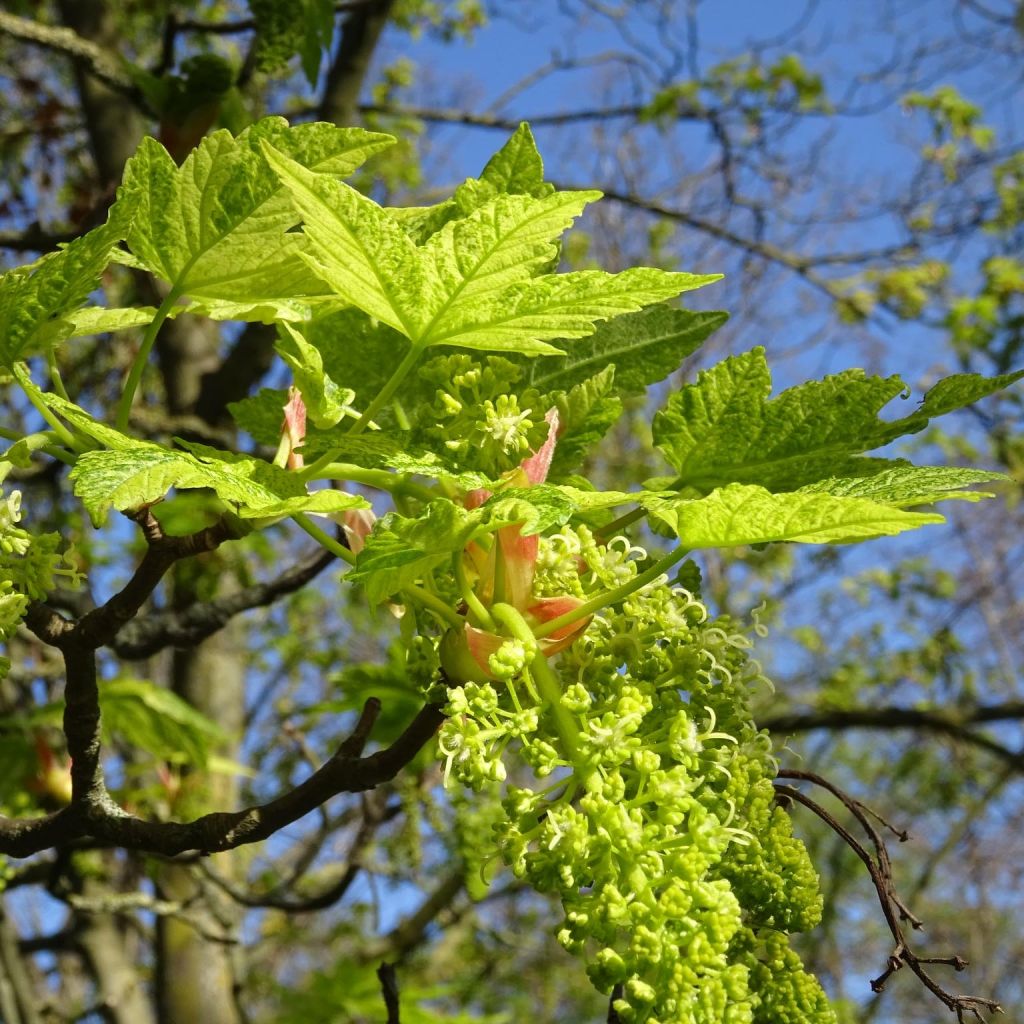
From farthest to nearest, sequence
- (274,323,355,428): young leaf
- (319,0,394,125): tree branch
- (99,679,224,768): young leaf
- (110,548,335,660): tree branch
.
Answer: (319,0,394,125): tree branch < (99,679,224,768): young leaf < (110,548,335,660): tree branch < (274,323,355,428): young leaf

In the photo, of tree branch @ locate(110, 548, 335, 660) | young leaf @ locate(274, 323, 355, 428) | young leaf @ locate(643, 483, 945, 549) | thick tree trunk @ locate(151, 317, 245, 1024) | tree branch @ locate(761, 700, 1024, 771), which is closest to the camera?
young leaf @ locate(643, 483, 945, 549)

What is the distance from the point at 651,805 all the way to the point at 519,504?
0.58 feet

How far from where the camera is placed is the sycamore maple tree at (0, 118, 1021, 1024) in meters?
0.53

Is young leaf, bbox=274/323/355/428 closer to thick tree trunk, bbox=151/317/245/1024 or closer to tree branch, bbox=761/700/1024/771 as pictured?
thick tree trunk, bbox=151/317/245/1024

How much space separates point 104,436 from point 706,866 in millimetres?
379

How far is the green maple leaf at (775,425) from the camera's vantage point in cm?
66

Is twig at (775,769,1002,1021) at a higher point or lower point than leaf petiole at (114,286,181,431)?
lower

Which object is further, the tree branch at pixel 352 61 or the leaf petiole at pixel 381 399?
the tree branch at pixel 352 61

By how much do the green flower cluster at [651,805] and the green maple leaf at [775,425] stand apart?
0.27ft

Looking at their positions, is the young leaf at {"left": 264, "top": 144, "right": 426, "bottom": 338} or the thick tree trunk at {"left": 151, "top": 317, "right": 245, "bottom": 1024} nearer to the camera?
the young leaf at {"left": 264, "top": 144, "right": 426, "bottom": 338}

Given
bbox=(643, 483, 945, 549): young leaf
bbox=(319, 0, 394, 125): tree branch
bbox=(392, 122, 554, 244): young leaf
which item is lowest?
bbox=(643, 483, 945, 549): young leaf

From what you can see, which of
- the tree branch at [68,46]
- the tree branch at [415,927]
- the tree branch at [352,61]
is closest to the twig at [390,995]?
the tree branch at [68,46]

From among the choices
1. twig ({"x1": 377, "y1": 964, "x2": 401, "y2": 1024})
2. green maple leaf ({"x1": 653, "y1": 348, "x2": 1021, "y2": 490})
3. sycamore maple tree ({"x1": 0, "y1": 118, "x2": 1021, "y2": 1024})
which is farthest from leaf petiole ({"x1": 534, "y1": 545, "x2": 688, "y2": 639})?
twig ({"x1": 377, "y1": 964, "x2": 401, "y2": 1024})

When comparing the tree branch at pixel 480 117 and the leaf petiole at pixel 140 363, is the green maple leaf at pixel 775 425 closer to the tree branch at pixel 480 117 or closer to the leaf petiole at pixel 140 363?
the leaf petiole at pixel 140 363
